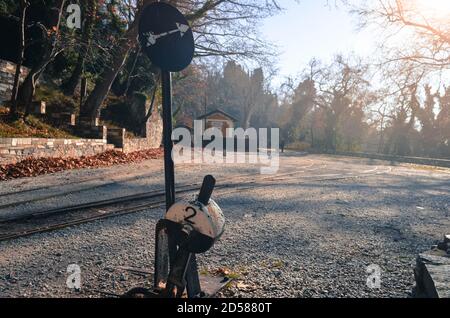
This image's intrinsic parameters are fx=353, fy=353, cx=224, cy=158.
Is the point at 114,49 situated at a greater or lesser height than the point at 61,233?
greater

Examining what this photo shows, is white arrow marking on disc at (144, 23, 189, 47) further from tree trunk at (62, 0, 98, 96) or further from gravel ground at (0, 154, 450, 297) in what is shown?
tree trunk at (62, 0, 98, 96)

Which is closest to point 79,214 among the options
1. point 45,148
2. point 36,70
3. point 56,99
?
point 45,148

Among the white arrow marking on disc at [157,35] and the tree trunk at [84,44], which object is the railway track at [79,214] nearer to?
A: the white arrow marking on disc at [157,35]

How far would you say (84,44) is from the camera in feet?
41.8

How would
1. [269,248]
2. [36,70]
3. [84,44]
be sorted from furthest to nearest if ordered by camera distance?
[36,70] → [84,44] → [269,248]

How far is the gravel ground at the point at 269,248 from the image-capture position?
10.4 feet


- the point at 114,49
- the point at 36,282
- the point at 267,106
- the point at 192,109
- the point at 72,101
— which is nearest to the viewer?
the point at 36,282

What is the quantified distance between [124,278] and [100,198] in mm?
4038

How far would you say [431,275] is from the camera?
98.8 inches

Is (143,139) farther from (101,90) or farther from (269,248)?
(269,248)

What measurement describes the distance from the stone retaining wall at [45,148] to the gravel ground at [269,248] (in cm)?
255

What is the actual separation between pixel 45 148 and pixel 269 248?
9745mm
